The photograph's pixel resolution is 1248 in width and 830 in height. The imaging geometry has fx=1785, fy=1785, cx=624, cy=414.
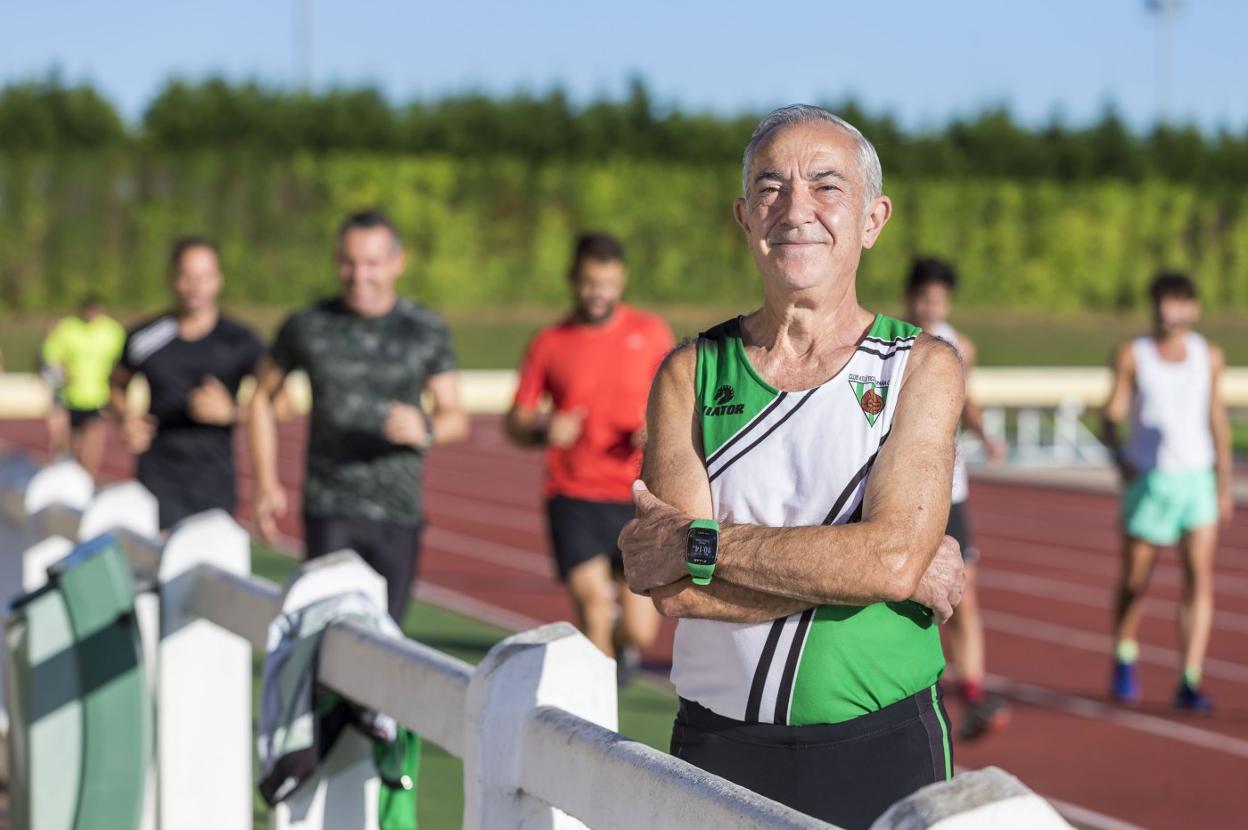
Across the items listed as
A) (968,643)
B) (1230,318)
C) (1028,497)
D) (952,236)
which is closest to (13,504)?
(968,643)

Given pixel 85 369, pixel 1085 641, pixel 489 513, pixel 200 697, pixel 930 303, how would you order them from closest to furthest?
pixel 200 697 < pixel 930 303 < pixel 1085 641 < pixel 489 513 < pixel 85 369

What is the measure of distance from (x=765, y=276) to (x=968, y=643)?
5.32 m

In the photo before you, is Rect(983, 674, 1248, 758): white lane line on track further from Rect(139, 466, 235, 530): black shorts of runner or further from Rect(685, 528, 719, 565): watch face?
Rect(685, 528, 719, 565): watch face

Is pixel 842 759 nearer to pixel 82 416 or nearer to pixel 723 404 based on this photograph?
pixel 723 404

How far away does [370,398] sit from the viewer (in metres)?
6.34

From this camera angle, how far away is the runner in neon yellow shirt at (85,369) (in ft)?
62.4

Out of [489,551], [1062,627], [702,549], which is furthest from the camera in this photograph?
[489,551]

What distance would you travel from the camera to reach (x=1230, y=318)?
45.1 metres

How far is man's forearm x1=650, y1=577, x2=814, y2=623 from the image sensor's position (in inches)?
102

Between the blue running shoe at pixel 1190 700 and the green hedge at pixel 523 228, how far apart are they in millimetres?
31299

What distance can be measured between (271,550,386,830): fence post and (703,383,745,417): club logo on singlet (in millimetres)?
1156

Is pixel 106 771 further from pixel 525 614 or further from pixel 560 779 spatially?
pixel 525 614

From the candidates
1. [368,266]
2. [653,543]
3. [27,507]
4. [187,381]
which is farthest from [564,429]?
[653,543]

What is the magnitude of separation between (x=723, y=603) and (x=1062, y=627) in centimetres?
879
